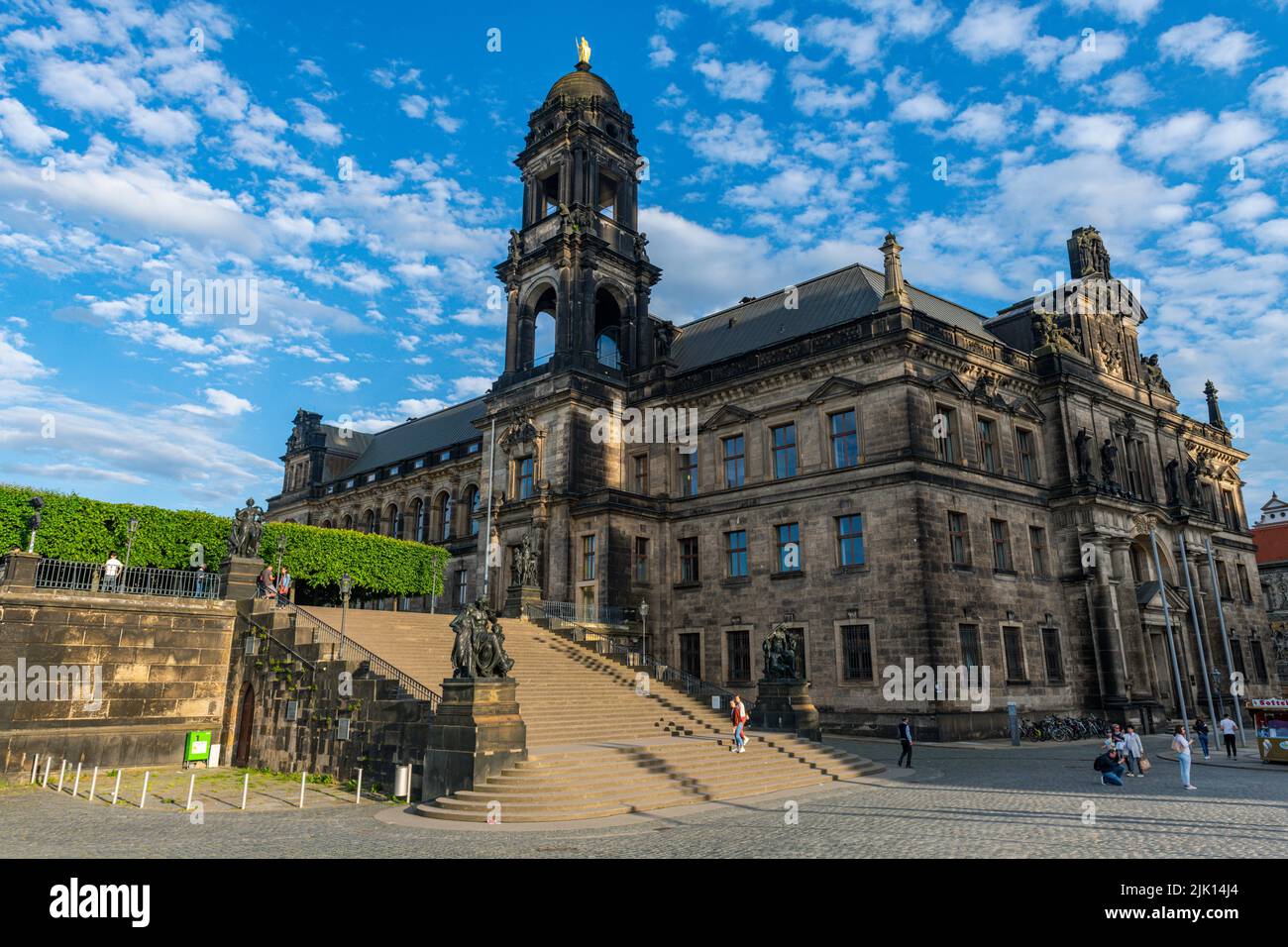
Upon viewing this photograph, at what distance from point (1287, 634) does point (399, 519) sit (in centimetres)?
7807

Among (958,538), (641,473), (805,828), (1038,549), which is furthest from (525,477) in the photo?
(805,828)

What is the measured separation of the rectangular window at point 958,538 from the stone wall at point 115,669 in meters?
27.7

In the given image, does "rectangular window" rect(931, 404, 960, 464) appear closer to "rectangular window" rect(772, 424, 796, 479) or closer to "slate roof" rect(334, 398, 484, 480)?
"rectangular window" rect(772, 424, 796, 479)

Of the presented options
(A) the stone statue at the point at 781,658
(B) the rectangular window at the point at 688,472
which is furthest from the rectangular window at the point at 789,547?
(A) the stone statue at the point at 781,658

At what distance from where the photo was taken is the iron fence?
2550 centimetres

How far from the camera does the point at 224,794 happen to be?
19688 mm

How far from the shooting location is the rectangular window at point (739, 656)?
35.8 m

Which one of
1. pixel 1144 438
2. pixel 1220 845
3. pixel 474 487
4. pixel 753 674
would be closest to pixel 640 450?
pixel 753 674

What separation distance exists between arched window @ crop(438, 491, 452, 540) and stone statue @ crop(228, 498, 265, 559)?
93.2ft

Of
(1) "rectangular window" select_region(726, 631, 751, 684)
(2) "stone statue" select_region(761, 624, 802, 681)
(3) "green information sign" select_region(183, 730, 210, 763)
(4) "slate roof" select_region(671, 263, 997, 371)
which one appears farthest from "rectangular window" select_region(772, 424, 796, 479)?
(3) "green information sign" select_region(183, 730, 210, 763)

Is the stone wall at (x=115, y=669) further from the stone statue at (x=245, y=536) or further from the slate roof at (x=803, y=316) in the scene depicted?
the slate roof at (x=803, y=316)

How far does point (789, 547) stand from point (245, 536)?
72.0ft

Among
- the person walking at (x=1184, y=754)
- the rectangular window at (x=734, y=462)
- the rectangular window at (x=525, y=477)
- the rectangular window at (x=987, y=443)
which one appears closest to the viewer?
the person walking at (x=1184, y=754)

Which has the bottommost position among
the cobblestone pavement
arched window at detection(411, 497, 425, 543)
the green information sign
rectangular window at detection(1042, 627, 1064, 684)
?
the cobblestone pavement
